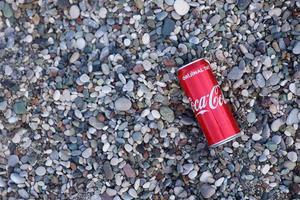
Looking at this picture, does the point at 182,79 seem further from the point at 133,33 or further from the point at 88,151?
the point at 88,151

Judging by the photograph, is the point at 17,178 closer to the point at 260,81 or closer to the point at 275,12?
the point at 260,81

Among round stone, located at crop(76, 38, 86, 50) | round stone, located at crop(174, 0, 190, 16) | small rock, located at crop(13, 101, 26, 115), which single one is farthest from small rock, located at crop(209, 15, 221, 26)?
small rock, located at crop(13, 101, 26, 115)

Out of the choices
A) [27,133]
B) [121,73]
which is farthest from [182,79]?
[27,133]

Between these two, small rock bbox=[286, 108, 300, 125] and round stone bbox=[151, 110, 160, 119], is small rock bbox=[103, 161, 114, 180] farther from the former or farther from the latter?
small rock bbox=[286, 108, 300, 125]

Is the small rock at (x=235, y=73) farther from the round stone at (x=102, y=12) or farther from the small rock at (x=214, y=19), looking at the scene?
the round stone at (x=102, y=12)

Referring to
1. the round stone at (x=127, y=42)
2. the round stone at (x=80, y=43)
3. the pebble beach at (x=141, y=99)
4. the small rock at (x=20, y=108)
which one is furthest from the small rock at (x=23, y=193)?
the round stone at (x=127, y=42)

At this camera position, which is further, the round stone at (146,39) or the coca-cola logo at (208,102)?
the round stone at (146,39)
